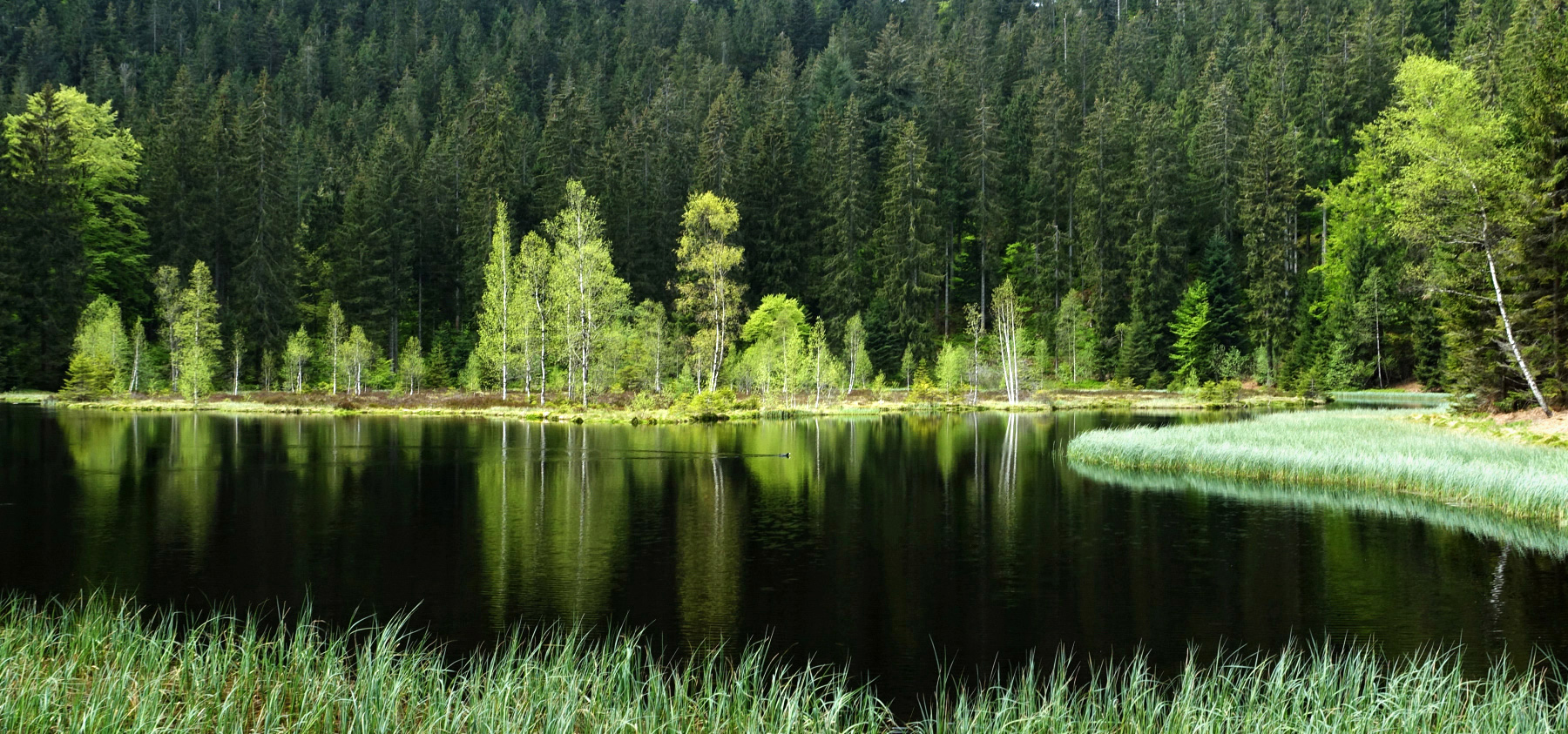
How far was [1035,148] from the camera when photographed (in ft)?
300

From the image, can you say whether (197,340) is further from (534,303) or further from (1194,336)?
(1194,336)

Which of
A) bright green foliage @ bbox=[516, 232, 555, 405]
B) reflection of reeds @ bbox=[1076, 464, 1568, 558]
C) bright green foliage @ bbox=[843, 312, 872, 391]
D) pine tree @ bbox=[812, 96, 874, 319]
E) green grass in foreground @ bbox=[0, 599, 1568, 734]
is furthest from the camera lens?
pine tree @ bbox=[812, 96, 874, 319]

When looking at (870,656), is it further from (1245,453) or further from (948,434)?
(948,434)

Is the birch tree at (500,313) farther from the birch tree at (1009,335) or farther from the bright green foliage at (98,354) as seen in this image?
the birch tree at (1009,335)

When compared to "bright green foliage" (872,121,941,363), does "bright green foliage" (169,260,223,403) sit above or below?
below

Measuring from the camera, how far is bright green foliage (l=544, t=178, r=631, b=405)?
55594 mm

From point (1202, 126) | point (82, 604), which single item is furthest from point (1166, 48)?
point (82, 604)

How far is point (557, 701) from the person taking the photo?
28.9 ft

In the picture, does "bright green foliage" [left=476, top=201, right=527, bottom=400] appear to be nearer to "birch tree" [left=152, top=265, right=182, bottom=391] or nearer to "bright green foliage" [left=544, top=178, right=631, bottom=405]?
"bright green foliage" [left=544, top=178, right=631, bottom=405]

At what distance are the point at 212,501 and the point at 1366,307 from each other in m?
70.9

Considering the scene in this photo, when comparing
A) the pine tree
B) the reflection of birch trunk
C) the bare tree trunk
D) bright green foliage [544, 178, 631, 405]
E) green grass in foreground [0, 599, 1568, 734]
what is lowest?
the reflection of birch trunk

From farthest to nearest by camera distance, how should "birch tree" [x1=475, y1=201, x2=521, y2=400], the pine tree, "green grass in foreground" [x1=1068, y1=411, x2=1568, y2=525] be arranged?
1. the pine tree
2. "birch tree" [x1=475, y1=201, x2=521, y2=400]
3. "green grass in foreground" [x1=1068, y1=411, x2=1568, y2=525]

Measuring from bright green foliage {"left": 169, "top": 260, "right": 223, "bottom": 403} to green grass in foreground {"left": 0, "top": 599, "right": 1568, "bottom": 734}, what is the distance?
56.3 metres

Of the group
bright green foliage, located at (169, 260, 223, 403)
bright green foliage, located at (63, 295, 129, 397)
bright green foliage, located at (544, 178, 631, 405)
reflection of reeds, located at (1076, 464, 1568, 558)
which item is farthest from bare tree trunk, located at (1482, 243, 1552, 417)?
bright green foliage, located at (63, 295, 129, 397)
